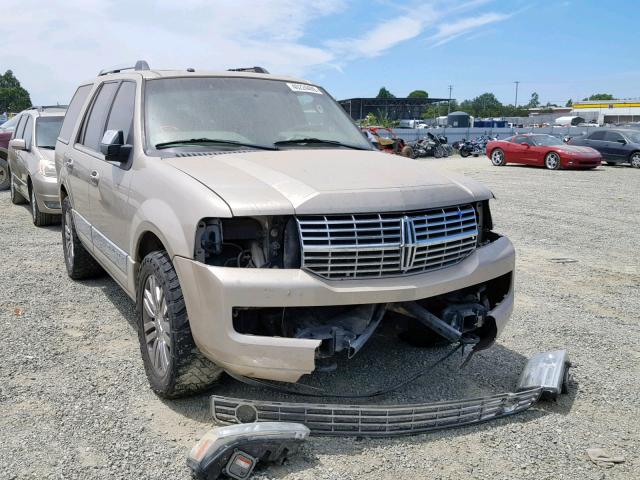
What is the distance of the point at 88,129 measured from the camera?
214 inches

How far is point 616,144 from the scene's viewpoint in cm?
2409

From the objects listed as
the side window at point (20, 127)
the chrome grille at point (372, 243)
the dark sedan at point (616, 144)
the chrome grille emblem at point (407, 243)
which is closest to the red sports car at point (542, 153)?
the dark sedan at point (616, 144)

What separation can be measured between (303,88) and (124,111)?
1.46 m

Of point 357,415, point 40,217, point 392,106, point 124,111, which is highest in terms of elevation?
point 392,106

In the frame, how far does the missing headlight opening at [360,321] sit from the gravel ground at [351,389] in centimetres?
41

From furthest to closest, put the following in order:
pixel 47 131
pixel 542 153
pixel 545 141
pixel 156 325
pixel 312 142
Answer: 1. pixel 545 141
2. pixel 542 153
3. pixel 47 131
4. pixel 312 142
5. pixel 156 325

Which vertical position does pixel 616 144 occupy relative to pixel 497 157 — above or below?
above

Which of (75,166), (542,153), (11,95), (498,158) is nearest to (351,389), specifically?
(75,166)

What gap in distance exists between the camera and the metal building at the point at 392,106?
3941 inches

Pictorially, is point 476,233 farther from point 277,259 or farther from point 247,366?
point 247,366

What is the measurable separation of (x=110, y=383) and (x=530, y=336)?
3.22 meters

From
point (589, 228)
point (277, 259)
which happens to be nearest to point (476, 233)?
point (277, 259)

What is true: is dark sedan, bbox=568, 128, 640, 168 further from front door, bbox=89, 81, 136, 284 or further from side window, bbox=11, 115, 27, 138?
front door, bbox=89, 81, 136, 284

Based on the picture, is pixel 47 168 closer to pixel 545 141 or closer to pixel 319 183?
pixel 319 183
